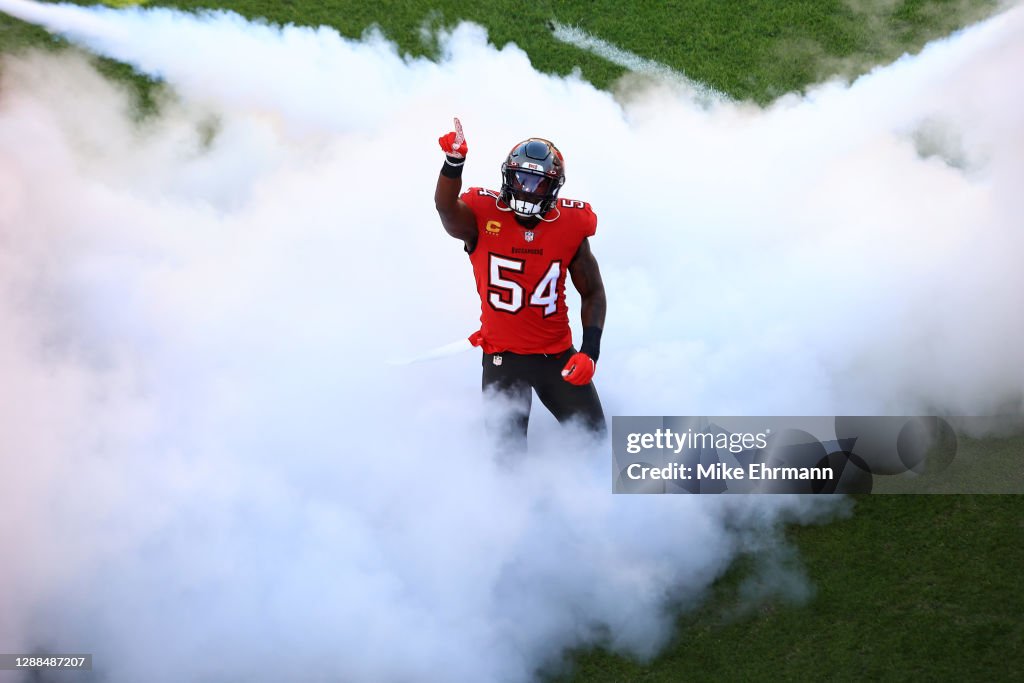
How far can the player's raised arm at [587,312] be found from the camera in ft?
18.5

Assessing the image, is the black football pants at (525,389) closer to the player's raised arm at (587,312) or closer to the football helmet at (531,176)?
the player's raised arm at (587,312)

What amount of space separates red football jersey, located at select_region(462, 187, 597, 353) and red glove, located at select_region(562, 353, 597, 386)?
0.38 metres

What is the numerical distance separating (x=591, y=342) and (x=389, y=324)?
1925 mm

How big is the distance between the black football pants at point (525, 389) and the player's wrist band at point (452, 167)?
→ 126cm

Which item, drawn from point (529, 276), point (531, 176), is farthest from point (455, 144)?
point (529, 276)

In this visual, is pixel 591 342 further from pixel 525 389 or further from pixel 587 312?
pixel 525 389

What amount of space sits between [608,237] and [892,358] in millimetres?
2273

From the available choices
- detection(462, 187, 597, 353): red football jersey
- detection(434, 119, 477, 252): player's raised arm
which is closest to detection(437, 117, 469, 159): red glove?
detection(434, 119, 477, 252): player's raised arm

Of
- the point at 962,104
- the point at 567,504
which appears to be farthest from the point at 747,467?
the point at 962,104

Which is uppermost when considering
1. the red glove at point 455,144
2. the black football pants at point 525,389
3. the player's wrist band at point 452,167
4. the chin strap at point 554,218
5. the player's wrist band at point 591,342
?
the red glove at point 455,144

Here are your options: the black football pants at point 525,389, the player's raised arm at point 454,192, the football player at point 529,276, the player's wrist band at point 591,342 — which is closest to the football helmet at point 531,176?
the football player at point 529,276

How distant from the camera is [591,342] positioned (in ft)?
19.1

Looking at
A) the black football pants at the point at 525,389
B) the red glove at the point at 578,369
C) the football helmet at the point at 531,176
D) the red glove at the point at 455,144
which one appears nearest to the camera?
the red glove at the point at 455,144

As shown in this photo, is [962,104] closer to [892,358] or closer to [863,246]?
[863,246]
